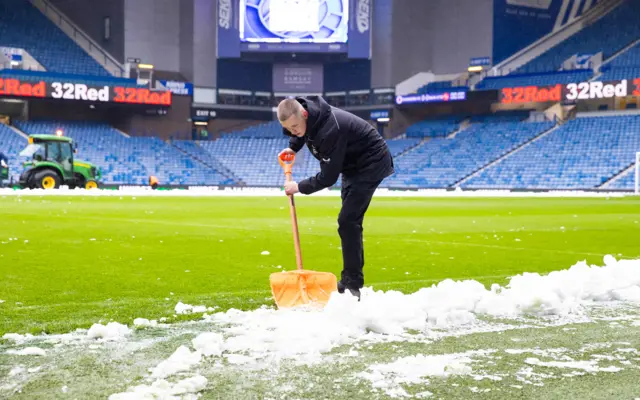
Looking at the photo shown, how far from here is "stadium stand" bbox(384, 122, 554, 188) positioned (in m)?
49.5

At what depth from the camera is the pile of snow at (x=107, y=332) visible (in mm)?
4414

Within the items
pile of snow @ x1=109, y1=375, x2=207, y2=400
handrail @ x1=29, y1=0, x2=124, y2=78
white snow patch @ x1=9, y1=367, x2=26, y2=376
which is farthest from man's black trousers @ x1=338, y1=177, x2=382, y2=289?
handrail @ x1=29, y1=0, x2=124, y2=78

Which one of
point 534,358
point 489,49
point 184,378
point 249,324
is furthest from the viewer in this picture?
point 489,49

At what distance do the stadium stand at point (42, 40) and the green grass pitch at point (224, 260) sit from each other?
1541 inches

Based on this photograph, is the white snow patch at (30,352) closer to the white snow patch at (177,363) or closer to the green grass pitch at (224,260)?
the green grass pitch at (224,260)

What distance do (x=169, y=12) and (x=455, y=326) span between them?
5565 centimetres

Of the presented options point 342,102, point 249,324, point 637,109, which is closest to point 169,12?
point 342,102

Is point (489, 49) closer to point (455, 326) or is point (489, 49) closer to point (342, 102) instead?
point (342, 102)

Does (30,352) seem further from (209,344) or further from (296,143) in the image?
(296,143)

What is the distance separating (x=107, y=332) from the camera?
175 inches

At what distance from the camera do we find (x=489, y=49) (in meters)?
55.9

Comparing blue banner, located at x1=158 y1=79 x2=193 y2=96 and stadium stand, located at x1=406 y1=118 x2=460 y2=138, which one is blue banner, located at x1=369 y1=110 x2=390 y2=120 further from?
blue banner, located at x1=158 y1=79 x2=193 y2=96

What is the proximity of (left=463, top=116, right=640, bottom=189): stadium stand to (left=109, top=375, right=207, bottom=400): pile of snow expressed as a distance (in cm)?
4240

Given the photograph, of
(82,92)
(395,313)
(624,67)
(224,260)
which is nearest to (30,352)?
(395,313)
